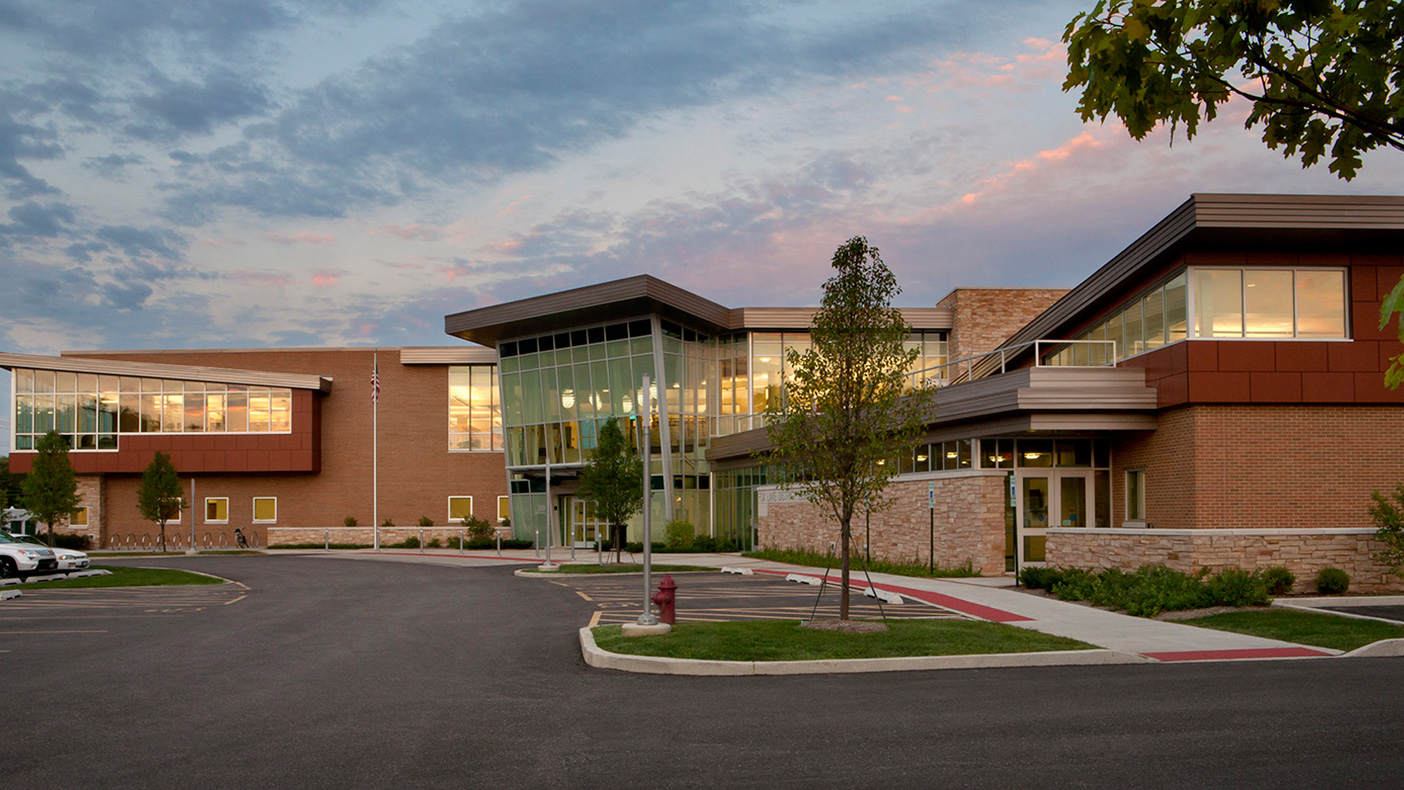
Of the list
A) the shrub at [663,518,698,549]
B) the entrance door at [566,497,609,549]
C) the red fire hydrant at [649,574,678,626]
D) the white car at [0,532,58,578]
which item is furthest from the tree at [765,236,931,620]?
the entrance door at [566,497,609,549]

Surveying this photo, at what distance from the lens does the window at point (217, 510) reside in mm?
52312

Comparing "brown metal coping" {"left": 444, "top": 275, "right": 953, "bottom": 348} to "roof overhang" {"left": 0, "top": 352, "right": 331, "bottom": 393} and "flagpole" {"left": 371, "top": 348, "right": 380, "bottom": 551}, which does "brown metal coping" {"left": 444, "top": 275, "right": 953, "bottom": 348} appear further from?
"roof overhang" {"left": 0, "top": 352, "right": 331, "bottom": 393}

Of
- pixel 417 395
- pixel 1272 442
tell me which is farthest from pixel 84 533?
pixel 1272 442

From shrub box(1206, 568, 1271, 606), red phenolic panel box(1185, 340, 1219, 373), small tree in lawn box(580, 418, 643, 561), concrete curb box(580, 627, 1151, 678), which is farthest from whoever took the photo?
small tree in lawn box(580, 418, 643, 561)

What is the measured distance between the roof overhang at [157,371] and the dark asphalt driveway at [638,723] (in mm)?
37606

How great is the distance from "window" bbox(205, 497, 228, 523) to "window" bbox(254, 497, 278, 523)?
19 centimetres

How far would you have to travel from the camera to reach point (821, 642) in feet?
45.6

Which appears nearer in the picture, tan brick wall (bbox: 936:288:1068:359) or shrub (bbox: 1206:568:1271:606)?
shrub (bbox: 1206:568:1271:606)

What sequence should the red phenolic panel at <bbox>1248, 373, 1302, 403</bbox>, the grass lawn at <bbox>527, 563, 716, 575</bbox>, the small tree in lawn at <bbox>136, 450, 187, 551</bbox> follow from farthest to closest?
the small tree in lawn at <bbox>136, 450, 187, 551</bbox> → the grass lawn at <bbox>527, 563, 716, 575</bbox> → the red phenolic panel at <bbox>1248, 373, 1302, 403</bbox>

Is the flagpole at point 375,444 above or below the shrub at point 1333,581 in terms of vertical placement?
above

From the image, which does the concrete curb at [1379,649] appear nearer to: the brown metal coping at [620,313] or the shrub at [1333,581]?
the shrub at [1333,581]

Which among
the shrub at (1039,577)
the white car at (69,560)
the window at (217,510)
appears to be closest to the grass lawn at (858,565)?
the shrub at (1039,577)

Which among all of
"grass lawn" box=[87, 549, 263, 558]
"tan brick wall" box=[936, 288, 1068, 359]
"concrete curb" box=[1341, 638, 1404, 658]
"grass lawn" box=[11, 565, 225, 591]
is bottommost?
"grass lawn" box=[87, 549, 263, 558]

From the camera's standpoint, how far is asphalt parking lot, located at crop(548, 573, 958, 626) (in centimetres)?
1816
